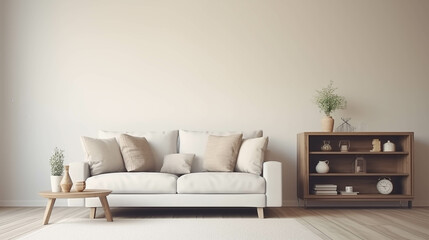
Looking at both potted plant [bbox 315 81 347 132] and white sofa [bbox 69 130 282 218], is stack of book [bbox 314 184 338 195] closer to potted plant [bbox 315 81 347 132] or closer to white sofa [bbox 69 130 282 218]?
potted plant [bbox 315 81 347 132]

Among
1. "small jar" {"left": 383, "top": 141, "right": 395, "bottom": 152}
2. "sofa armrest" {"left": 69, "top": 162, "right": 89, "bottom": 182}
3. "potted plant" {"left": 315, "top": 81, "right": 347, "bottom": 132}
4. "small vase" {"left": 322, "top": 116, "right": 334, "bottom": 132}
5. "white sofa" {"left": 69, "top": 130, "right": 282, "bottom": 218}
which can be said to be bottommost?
"white sofa" {"left": 69, "top": 130, "right": 282, "bottom": 218}

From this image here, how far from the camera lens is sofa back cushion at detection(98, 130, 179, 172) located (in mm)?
5785

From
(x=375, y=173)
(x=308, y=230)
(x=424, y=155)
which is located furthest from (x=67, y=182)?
(x=424, y=155)

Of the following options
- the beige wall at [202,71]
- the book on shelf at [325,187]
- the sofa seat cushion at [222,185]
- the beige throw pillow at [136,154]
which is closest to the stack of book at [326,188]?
the book on shelf at [325,187]

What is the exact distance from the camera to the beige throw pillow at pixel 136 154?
214 inches

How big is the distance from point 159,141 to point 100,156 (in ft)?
2.50

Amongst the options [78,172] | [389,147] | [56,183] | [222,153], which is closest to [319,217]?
[222,153]

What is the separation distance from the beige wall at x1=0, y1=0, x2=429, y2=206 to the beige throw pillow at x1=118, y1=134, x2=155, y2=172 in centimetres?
65

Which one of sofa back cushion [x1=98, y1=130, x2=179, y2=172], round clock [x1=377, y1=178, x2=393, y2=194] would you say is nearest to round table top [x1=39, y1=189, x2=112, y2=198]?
A: sofa back cushion [x1=98, y1=130, x2=179, y2=172]

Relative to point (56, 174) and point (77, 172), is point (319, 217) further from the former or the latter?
point (56, 174)

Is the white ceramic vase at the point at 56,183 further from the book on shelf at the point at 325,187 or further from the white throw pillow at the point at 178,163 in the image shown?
the book on shelf at the point at 325,187

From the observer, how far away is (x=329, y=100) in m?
6.01

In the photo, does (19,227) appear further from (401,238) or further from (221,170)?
(401,238)

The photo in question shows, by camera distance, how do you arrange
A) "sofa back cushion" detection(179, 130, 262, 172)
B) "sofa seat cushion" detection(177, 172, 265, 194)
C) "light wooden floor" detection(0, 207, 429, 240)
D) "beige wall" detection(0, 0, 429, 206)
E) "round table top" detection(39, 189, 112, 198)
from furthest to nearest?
"beige wall" detection(0, 0, 429, 206)
"sofa back cushion" detection(179, 130, 262, 172)
"sofa seat cushion" detection(177, 172, 265, 194)
"round table top" detection(39, 189, 112, 198)
"light wooden floor" detection(0, 207, 429, 240)
